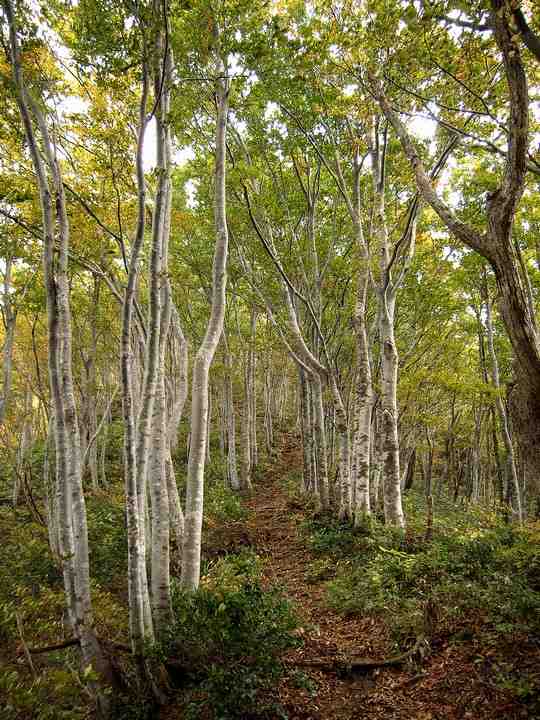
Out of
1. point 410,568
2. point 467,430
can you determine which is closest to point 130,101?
point 410,568

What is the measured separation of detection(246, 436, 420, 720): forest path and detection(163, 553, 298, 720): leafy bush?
548mm

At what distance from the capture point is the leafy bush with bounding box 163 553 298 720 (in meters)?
4.07

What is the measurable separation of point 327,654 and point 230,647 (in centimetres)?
161

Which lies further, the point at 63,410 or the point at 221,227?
the point at 221,227

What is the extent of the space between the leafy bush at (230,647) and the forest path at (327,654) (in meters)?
0.55

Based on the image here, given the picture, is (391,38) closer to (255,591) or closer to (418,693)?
(255,591)

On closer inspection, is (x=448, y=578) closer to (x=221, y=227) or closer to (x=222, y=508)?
(x=221, y=227)

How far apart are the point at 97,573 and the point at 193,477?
Result: 4.77 meters

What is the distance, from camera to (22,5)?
4906 mm

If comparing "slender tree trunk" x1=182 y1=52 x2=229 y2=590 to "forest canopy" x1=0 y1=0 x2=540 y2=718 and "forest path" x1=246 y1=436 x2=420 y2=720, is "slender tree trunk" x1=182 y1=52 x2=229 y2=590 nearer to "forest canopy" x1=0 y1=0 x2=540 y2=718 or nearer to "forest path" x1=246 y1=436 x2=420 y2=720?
"forest canopy" x1=0 y1=0 x2=540 y2=718

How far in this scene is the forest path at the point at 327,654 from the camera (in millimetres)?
4238

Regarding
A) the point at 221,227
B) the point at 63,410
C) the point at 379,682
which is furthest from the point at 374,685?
the point at 221,227

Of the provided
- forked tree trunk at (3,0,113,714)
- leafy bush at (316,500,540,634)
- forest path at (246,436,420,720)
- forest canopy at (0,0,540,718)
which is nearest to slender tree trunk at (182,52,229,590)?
forest canopy at (0,0,540,718)

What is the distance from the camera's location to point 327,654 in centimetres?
527
